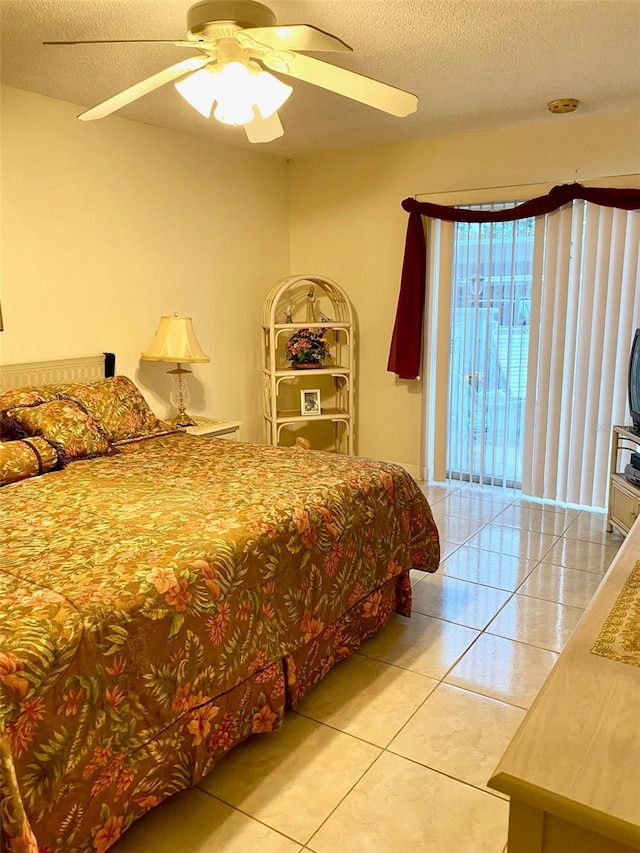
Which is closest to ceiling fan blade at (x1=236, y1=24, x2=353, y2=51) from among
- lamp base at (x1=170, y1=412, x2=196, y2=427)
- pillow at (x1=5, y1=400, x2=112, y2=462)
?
pillow at (x1=5, y1=400, x2=112, y2=462)

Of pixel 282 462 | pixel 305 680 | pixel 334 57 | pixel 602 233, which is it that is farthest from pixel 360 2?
pixel 305 680

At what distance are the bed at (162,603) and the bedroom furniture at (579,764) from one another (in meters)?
0.94

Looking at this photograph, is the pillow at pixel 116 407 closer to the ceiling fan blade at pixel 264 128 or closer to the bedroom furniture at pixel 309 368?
the bedroom furniture at pixel 309 368

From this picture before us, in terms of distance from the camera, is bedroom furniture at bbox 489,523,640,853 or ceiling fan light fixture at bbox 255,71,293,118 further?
ceiling fan light fixture at bbox 255,71,293,118

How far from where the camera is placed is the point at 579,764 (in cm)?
99

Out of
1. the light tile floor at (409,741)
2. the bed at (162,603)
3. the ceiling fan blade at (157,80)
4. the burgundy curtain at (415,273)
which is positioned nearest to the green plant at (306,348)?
the burgundy curtain at (415,273)

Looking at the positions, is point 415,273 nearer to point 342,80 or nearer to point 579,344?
point 579,344

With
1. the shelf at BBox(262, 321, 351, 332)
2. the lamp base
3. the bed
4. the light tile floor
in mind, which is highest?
the shelf at BBox(262, 321, 351, 332)

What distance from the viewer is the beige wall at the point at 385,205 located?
4145mm

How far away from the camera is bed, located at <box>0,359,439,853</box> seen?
1.40 metres

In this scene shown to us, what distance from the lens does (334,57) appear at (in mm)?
2943

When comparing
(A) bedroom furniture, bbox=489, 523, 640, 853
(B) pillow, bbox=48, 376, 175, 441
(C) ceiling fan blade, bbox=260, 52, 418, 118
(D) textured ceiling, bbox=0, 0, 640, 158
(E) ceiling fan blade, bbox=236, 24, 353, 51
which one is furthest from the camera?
(B) pillow, bbox=48, 376, 175, 441

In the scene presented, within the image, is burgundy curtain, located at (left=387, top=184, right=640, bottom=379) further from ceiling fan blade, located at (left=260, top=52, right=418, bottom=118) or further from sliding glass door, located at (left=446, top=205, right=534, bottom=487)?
ceiling fan blade, located at (left=260, top=52, right=418, bottom=118)

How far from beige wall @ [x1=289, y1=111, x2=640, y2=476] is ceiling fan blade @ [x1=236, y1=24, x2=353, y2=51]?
8.24 ft
